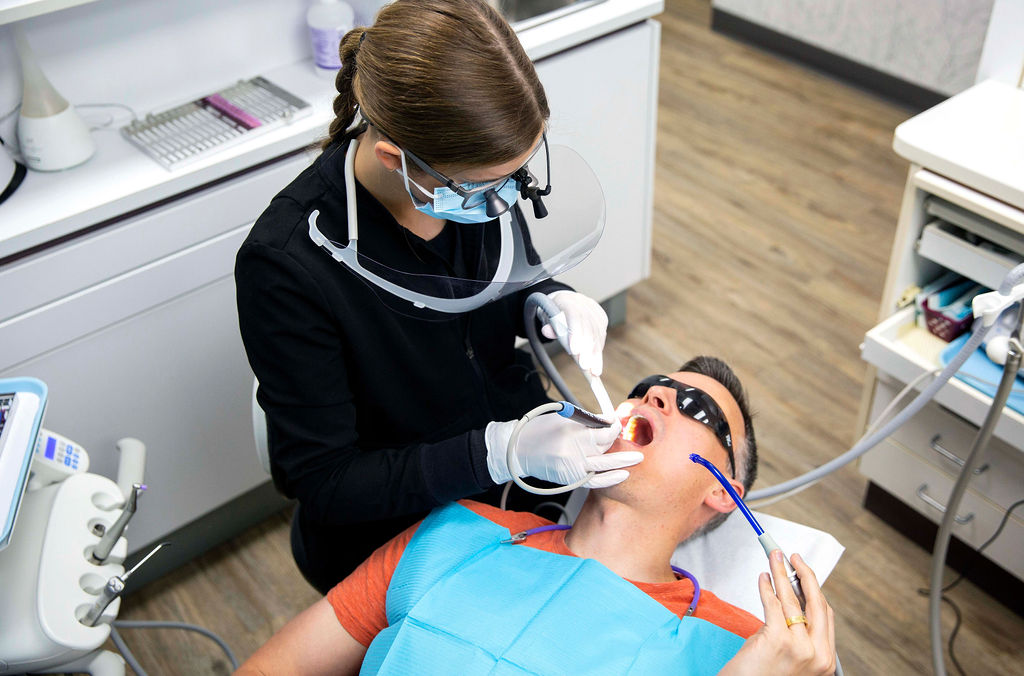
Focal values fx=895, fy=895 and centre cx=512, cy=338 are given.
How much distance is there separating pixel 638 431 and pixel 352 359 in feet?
1.51

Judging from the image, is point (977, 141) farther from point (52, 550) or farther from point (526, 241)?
point (52, 550)

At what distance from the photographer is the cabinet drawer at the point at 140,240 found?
154 centimetres

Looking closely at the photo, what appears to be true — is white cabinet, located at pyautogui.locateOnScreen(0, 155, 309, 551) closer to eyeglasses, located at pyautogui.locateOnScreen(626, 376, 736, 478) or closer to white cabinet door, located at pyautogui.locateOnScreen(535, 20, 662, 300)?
white cabinet door, located at pyautogui.locateOnScreen(535, 20, 662, 300)

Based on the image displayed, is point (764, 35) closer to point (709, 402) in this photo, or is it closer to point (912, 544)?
point (912, 544)

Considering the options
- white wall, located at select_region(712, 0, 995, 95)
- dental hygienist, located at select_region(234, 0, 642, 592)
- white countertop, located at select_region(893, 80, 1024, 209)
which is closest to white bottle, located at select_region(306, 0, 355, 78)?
dental hygienist, located at select_region(234, 0, 642, 592)

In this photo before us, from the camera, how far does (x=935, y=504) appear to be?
187cm

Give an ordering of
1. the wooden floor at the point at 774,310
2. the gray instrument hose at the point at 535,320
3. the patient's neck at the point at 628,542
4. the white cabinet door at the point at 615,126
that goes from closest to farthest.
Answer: the patient's neck at the point at 628,542, the gray instrument hose at the point at 535,320, the wooden floor at the point at 774,310, the white cabinet door at the point at 615,126

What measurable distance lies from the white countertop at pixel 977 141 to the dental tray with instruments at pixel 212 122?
1158 mm

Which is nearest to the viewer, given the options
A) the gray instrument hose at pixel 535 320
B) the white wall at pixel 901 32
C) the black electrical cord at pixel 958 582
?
the gray instrument hose at pixel 535 320

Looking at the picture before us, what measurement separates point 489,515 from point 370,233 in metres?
0.45

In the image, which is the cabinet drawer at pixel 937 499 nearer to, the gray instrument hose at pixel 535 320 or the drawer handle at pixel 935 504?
the drawer handle at pixel 935 504

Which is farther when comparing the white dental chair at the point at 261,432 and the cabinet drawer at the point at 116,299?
the cabinet drawer at the point at 116,299

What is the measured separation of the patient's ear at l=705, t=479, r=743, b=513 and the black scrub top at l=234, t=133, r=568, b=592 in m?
0.36

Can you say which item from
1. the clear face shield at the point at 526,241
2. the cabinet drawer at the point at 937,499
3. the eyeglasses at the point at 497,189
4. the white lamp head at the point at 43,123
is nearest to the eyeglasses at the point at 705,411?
the clear face shield at the point at 526,241
